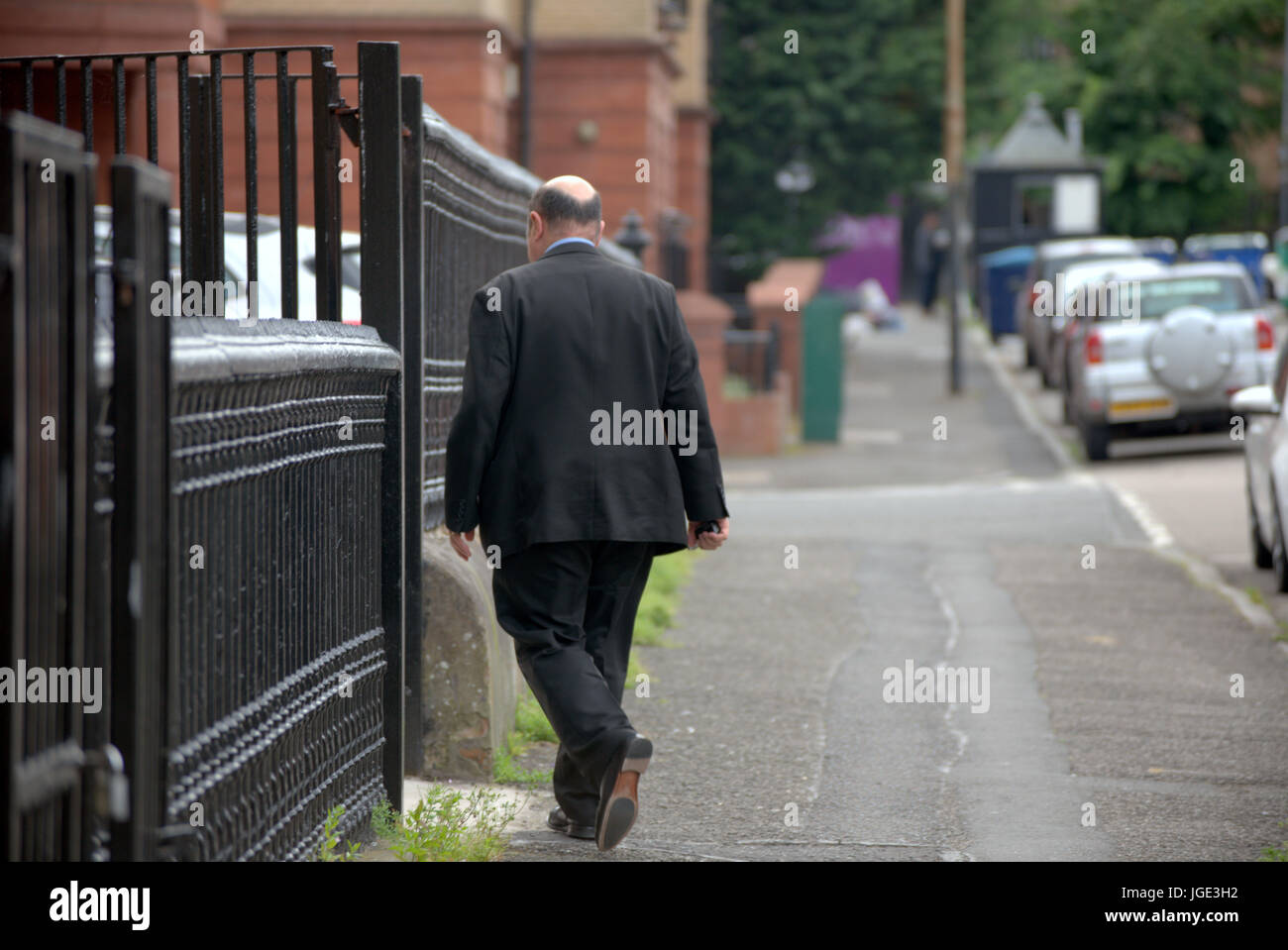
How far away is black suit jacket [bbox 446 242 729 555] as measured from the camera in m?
5.04

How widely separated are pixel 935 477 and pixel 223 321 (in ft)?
52.5

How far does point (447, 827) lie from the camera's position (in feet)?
16.0

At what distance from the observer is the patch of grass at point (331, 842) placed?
177 inches

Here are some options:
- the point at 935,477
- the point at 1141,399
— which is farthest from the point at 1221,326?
the point at 935,477

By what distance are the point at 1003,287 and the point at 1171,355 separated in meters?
22.0

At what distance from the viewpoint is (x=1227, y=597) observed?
10.5 m

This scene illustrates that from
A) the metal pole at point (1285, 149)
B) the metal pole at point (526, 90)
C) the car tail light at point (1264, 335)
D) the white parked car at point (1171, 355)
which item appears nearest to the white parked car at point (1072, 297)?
the white parked car at point (1171, 355)

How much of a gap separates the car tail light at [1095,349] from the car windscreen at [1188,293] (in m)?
0.55

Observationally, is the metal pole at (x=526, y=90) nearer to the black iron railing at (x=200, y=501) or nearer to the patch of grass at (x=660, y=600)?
the patch of grass at (x=660, y=600)

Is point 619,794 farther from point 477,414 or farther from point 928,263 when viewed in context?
point 928,263

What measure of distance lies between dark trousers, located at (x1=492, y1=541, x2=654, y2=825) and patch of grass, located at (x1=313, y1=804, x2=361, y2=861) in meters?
0.69

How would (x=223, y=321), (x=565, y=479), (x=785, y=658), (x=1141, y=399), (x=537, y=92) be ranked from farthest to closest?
(x=537, y=92)
(x=1141, y=399)
(x=785, y=658)
(x=565, y=479)
(x=223, y=321)

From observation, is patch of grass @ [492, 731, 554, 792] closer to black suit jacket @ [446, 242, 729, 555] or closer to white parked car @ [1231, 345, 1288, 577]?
black suit jacket @ [446, 242, 729, 555]
